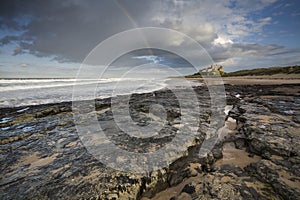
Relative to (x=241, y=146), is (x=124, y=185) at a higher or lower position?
higher

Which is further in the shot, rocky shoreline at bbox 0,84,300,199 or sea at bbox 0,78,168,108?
sea at bbox 0,78,168,108

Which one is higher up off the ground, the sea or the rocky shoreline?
the sea

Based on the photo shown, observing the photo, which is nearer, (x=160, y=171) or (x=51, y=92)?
(x=160, y=171)

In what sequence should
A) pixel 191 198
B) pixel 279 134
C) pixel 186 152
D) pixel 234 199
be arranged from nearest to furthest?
pixel 234 199 < pixel 191 198 < pixel 186 152 < pixel 279 134

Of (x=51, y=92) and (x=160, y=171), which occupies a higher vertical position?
(x=51, y=92)

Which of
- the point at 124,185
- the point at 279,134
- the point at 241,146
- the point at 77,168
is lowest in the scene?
the point at 241,146

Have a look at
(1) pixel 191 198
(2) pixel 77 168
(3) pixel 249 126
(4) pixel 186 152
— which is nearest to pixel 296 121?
(3) pixel 249 126

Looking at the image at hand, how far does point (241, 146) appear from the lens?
3.43 m

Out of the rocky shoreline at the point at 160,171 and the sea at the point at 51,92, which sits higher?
the sea at the point at 51,92

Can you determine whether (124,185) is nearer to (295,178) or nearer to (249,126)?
(295,178)

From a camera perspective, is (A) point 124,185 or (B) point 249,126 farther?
(B) point 249,126

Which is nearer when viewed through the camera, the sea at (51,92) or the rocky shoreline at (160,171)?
the rocky shoreline at (160,171)

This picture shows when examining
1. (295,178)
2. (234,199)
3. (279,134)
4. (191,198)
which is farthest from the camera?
(279,134)

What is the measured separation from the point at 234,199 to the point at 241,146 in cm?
204
